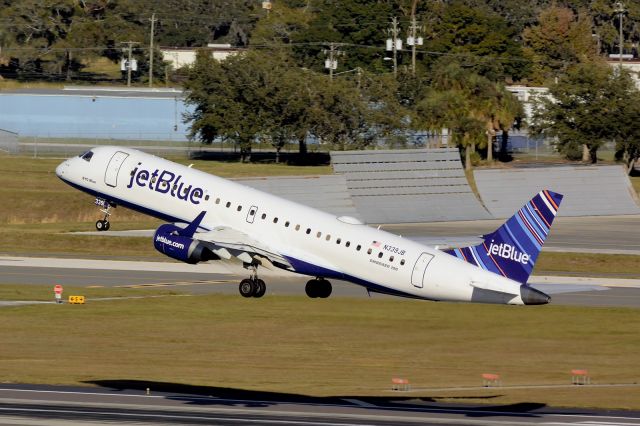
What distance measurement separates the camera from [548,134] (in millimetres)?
155375

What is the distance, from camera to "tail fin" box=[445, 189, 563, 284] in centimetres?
5675

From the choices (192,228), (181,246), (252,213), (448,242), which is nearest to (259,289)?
(252,213)

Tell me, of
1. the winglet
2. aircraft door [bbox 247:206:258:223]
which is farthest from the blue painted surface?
aircraft door [bbox 247:206:258:223]

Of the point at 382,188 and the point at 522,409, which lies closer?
the point at 522,409

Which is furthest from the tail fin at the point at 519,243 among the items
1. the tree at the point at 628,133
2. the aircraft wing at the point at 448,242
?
the tree at the point at 628,133

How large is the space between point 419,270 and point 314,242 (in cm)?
515

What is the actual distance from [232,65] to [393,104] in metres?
19.4

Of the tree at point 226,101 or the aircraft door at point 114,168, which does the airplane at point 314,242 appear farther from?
the tree at point 226,101

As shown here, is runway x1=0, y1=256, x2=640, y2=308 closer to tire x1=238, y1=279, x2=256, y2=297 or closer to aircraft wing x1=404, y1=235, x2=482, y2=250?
tire x1=238, y1=279, x2=256, y2=297

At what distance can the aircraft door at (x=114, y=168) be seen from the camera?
2606 inches

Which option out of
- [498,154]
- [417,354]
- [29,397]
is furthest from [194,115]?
[29,397]

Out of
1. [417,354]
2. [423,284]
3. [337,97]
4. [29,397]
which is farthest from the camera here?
[337,97]

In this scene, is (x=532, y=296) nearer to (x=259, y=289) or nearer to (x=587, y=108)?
(x=259, y=289)

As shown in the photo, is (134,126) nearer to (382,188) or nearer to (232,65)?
(232,65)
